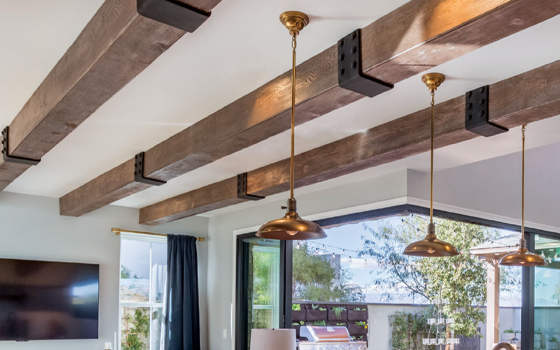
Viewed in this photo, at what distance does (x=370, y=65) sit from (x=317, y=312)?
6910 millimetres

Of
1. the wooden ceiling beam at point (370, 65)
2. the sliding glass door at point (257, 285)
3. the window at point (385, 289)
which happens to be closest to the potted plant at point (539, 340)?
the window at point (385, 289)

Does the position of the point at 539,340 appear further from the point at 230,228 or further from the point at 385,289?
the point at 230,228

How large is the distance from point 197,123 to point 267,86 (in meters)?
0.87

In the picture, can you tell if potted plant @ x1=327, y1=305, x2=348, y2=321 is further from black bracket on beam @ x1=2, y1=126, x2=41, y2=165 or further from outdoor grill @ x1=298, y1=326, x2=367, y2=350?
black bracket on beam @ x1=2, y1=126, x2=41, y2=165

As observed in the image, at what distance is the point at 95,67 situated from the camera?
2.48 m

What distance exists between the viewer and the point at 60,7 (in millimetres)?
2420

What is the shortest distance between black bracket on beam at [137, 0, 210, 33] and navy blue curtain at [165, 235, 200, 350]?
17.5 feet

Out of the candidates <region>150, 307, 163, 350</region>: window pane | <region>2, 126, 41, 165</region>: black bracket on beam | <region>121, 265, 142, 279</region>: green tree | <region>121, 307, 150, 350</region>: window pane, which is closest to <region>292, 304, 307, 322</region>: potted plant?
<region>150, 307, 163, 350</region>: window pane

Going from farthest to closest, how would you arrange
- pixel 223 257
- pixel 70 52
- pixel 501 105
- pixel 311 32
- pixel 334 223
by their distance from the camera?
pixel 223 257 → pixel 334 223 → pixel 501 105 → pixel 70 52 → pixel 311 32

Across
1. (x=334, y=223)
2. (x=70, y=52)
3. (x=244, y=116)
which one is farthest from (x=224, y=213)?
(x=70, y=52)

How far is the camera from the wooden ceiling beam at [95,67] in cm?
220

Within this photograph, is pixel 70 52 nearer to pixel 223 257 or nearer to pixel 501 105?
pixel 501 105

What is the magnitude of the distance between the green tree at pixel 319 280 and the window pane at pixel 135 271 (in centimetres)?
253

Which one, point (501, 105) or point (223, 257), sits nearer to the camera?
point (501, 105)
